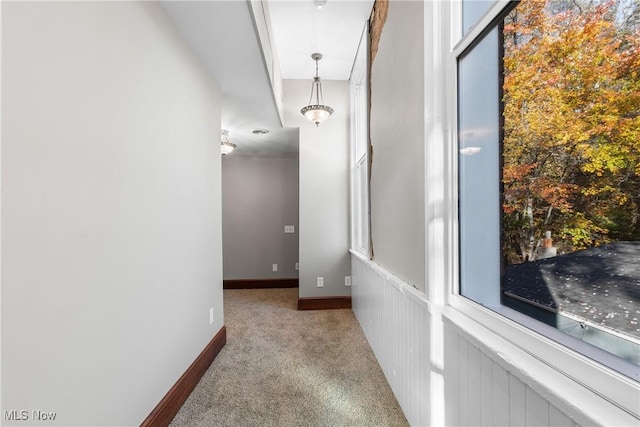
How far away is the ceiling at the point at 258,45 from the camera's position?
5.46 ft

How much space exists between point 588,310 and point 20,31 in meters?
1.66

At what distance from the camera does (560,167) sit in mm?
761

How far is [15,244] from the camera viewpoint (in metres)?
0.82

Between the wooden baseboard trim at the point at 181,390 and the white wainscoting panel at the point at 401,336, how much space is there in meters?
1.26

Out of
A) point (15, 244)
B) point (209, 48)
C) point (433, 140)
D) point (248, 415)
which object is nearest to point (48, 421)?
point (15, 244)

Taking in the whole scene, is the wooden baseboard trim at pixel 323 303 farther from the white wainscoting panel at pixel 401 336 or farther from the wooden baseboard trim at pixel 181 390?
the wooden baseboard trim at pixel 181 390

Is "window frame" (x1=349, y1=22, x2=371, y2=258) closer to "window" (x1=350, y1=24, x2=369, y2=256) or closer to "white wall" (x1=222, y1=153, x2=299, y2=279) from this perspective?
"window" (x1=350, y1=24, x2=369, y2=256)

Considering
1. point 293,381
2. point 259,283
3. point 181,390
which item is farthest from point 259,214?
point 181,390

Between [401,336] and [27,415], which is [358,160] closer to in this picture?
[401,336]

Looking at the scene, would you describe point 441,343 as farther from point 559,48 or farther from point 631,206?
point 559,48

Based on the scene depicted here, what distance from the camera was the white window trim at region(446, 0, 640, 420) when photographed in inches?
23.7

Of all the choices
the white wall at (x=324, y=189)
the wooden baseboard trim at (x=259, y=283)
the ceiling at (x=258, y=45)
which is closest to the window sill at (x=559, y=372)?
the ceiling at (x=258, y=45)

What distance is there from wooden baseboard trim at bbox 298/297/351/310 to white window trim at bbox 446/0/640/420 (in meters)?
2.52

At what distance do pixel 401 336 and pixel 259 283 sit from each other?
3525mm
